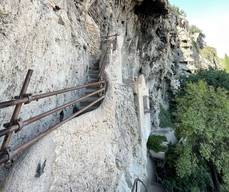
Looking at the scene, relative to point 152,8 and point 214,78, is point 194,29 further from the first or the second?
point 152,8

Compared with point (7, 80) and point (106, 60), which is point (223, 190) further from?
point (7, 80)

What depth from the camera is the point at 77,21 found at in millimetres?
9688

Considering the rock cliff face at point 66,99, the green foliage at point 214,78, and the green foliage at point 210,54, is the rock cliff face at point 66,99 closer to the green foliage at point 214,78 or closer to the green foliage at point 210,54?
the green foliage at point 214,78

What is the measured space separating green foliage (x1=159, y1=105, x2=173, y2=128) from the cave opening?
914cm

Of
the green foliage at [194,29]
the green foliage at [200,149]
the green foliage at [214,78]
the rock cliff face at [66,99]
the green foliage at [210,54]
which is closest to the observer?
the rock cliff face at [66,99]

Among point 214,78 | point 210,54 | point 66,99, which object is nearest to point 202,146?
point 66,99

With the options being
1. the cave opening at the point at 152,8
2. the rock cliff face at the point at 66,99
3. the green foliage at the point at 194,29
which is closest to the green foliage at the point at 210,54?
the green foliage at the point at 194,29

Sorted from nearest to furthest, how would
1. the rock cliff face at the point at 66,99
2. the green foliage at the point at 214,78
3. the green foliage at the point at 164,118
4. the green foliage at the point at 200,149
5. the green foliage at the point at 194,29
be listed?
1. the rock cliff face at the point at 66,99
2. the green foliage at the point at 200,149
3. the green foliage at the point at 164,118
4. the green foliage at the point at 214,78
5. the green foliage at the point at 194,29

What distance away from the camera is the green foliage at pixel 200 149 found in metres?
13.0

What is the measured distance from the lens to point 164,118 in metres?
22.7

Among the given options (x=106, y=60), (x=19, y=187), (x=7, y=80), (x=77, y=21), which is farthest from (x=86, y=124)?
(x=77, y=21)

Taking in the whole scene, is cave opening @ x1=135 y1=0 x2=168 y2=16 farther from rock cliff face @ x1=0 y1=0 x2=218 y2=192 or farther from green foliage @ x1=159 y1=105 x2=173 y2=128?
green foliage @ x1=159 y1=105 x2=173 y2=128

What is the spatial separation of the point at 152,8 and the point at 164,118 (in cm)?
1019

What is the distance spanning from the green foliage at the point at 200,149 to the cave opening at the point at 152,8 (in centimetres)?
498
